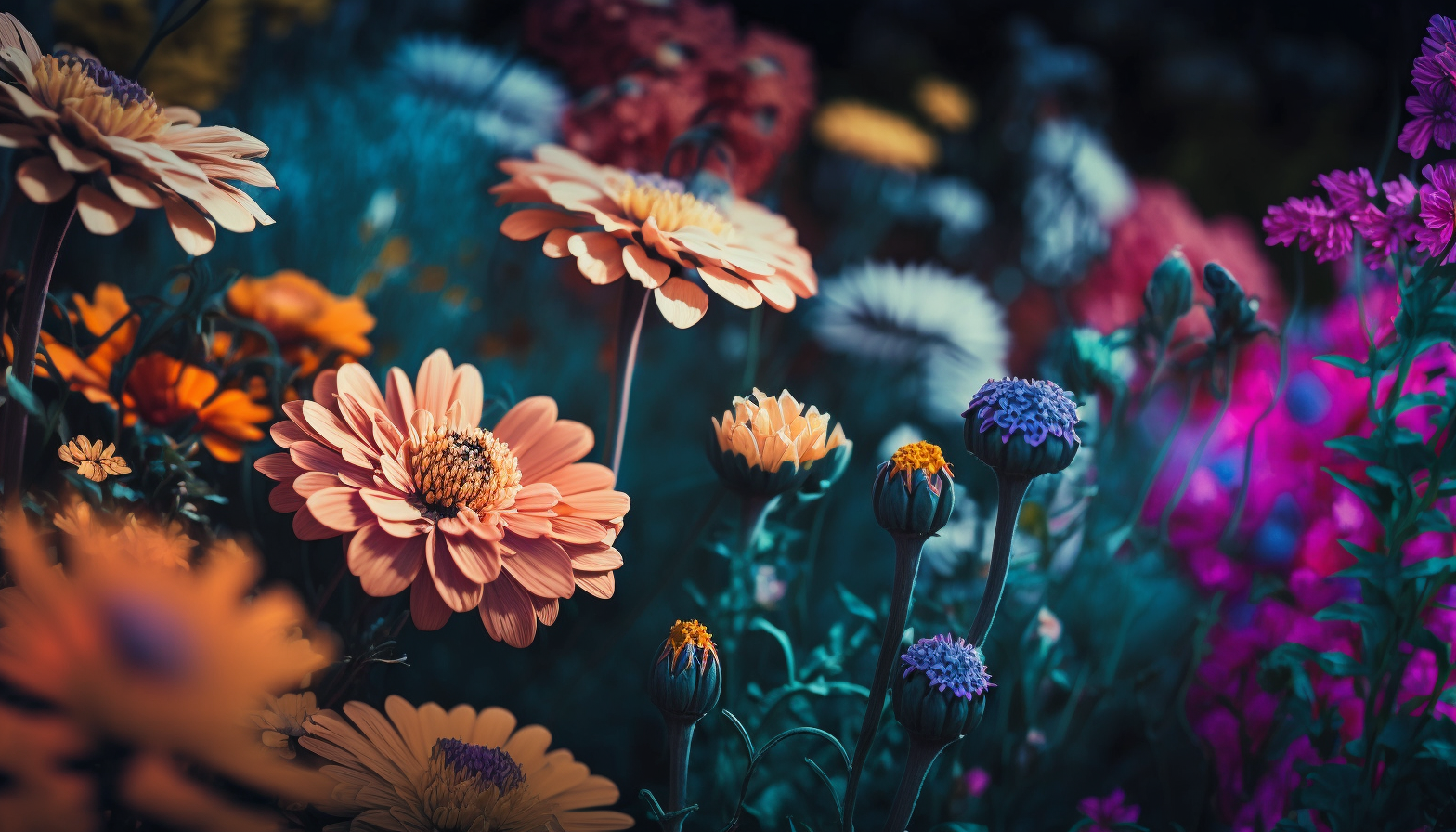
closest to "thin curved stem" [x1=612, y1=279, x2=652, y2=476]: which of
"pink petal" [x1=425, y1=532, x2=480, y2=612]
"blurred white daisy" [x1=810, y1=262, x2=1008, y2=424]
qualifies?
"pink petal" [x1=425, y1=532, x2=480, y2=612]

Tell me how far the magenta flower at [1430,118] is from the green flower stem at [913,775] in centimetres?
35

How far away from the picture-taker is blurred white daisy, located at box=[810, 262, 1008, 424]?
92 centimetres

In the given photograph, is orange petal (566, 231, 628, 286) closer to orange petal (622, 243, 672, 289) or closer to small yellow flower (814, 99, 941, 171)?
orange petal (622, 243, 672, 289)

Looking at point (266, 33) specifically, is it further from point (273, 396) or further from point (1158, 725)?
point (1158, 725)

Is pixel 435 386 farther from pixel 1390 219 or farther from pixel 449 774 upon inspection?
pixel 1390 219

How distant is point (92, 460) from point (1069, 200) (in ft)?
4.12

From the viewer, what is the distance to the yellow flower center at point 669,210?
1.56 feet

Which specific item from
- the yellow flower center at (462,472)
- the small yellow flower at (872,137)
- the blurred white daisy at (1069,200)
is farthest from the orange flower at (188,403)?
the blurred white daisy at (1069,200)

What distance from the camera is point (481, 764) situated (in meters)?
0.36

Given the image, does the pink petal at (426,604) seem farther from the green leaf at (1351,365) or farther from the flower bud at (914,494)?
the green leaf at (1351,365)

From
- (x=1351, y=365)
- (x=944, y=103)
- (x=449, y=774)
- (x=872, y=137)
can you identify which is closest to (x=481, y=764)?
(x=449, y=774)

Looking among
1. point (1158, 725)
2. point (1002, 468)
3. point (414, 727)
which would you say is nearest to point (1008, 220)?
point (1158, 725)

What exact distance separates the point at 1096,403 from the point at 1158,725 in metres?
0.25

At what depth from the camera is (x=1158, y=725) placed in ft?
2.03
